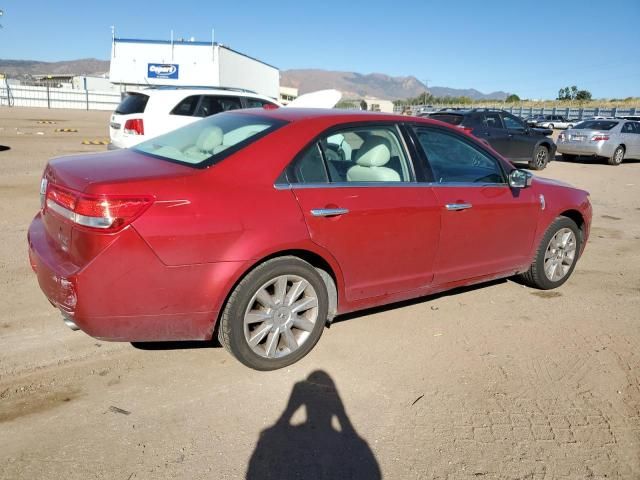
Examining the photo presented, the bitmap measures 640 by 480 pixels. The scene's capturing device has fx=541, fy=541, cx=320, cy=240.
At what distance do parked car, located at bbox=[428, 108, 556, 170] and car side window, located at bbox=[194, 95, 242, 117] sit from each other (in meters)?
5.89

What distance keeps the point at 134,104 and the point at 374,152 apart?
756 cm

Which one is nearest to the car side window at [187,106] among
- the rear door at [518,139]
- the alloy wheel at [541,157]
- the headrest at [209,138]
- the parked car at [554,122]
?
the headrest at [209,138]

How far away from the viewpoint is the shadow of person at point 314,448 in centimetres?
252

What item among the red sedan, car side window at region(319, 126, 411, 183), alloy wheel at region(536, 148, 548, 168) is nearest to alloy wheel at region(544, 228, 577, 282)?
the red sedan

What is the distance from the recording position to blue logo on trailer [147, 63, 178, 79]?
23828 millimetres

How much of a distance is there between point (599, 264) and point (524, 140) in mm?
9612

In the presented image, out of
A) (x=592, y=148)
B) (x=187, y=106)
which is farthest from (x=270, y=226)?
(x=592, y=148)

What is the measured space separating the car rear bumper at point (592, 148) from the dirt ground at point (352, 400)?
13806mm

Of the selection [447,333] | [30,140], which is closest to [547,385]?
[447,333]

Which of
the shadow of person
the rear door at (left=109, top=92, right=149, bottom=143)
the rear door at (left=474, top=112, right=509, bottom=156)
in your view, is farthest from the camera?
the rear door at (left=474, top=112, right=509, bottom=156)

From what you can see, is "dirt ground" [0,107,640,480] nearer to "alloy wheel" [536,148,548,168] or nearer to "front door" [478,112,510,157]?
"front door" [478,112,510,157]

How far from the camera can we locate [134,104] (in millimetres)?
10125

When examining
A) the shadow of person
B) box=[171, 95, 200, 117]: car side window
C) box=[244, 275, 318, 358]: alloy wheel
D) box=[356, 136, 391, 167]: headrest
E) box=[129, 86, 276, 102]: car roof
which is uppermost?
box=[129, 86, 276, 102]: car roof

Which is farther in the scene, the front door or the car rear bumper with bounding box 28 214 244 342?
the front door
